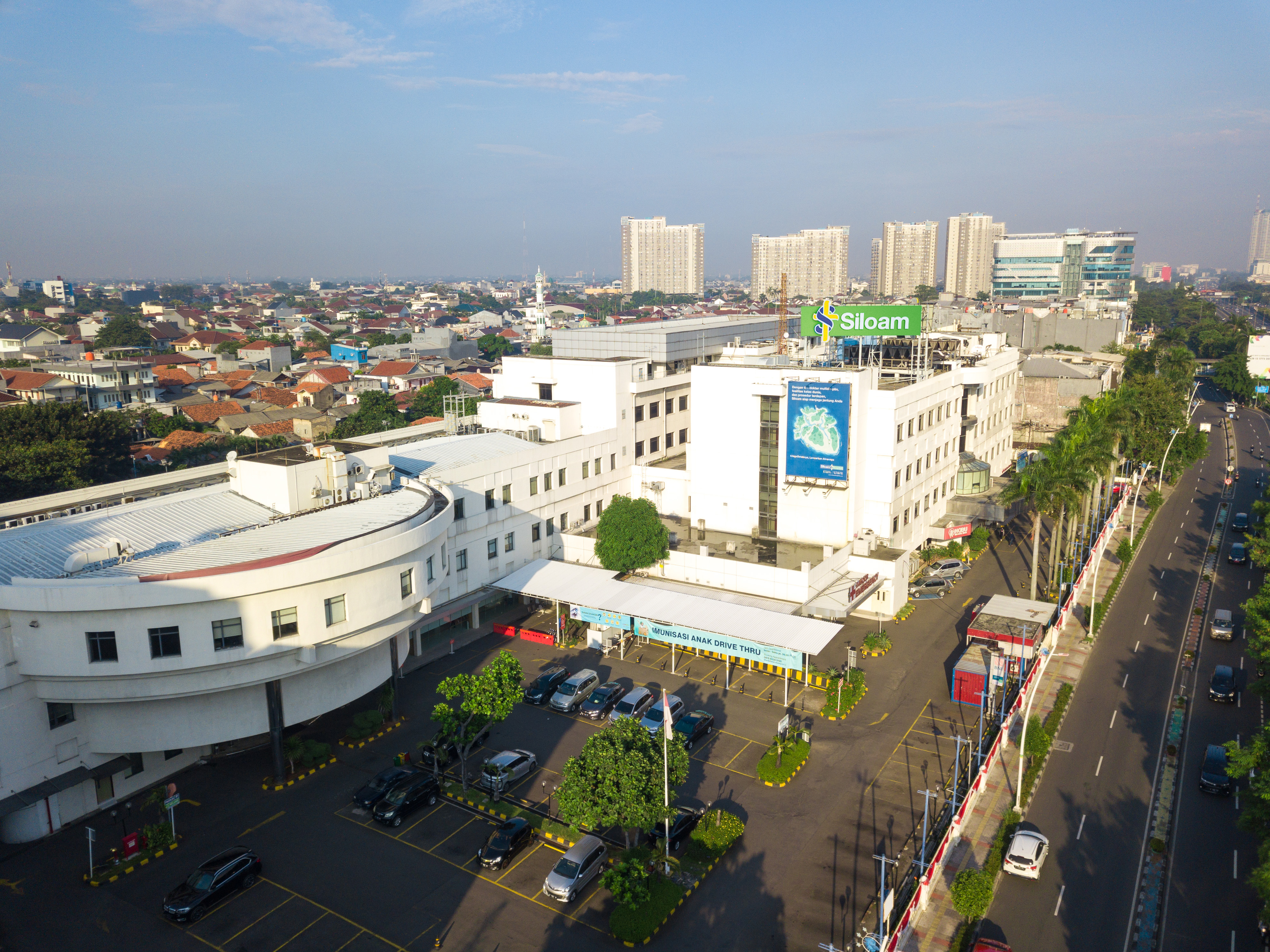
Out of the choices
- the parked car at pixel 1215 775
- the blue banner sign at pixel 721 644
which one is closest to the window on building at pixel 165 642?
Answer: the blue banner sign at pixel 721 644

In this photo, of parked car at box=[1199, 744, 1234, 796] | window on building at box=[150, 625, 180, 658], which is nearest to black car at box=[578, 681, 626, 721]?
window on building at box=[150, 625, 180, 658]

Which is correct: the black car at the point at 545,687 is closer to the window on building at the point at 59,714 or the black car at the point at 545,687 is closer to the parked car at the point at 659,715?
the parked car at the point at 659,715

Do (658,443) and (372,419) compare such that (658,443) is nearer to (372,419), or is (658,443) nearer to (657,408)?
(657,408)

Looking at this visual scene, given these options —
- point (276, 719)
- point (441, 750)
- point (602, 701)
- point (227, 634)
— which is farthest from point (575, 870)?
point (227, 634)

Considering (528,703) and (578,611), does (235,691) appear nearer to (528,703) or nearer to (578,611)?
(528,703)

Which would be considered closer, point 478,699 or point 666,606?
point 478,699

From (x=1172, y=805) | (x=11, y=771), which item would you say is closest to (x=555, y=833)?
(x=11, y=771)
